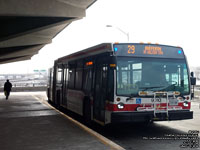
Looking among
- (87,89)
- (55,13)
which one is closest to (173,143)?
(87,89)

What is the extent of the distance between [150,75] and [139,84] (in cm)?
48

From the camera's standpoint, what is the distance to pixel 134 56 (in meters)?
9.66

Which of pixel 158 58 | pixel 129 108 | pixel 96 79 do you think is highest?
pixel 158 58

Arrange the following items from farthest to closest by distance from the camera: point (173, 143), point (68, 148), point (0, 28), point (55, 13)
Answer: point (0, 28), point (55, 13), point (173, 143), point (68, 148)

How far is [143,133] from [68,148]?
370cm

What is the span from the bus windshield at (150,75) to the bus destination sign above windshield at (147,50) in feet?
0.51

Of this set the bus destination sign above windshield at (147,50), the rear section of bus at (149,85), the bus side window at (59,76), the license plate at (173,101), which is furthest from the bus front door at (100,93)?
the bus side window at (59,76)

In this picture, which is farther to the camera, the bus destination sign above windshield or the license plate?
the license plate

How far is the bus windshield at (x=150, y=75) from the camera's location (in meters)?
9.30

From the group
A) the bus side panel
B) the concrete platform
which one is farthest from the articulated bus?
the bus side panel

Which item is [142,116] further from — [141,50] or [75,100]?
[75,100]

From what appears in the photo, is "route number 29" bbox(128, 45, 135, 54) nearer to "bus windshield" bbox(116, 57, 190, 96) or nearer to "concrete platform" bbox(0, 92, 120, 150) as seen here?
"bus windshield" bbox(116, 57, 190, 96)

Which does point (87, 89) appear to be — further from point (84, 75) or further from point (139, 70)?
point (139, 70)

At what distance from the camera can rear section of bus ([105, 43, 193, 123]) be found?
9250 mm
